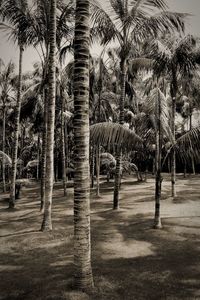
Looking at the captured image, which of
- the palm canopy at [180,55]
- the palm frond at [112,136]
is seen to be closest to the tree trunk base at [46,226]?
the palm frond at [112,136]

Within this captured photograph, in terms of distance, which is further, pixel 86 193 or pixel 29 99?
pixel 29 99

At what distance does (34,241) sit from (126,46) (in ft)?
31.6

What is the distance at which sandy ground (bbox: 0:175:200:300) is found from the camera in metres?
6.67

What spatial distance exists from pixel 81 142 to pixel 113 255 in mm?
4104

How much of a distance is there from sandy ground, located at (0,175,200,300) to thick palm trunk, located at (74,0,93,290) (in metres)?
0.79

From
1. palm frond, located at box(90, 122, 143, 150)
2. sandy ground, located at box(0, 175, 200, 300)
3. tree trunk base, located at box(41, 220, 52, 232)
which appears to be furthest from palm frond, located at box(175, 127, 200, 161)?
tree trunk base, located at box(41, 220, 52, 232)

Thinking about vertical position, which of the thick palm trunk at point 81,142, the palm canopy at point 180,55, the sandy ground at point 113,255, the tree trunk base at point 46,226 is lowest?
the sandy ground at point 113,255

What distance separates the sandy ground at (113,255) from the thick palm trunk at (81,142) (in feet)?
2.60

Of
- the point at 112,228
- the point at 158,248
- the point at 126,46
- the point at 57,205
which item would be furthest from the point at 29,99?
the point at 158,248

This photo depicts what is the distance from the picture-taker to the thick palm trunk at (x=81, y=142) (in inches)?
247

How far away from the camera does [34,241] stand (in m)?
10.7

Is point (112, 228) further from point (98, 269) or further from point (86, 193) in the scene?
point (86, 193)

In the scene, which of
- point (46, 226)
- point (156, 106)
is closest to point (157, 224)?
point (46, 226)

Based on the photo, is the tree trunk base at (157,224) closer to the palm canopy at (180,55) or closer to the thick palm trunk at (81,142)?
the thick palm trunk at (81,142)
